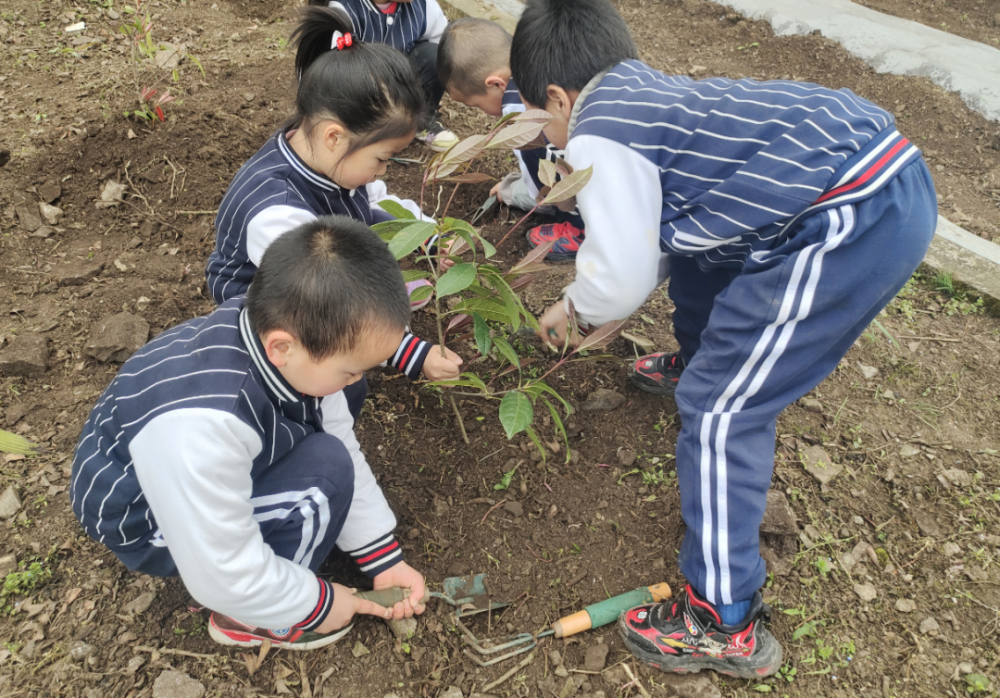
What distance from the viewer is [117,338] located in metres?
2.15

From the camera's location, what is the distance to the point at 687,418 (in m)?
1.52

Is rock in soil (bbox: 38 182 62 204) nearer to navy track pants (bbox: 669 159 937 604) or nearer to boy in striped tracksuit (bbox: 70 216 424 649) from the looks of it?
boy in striped tracksuit (bbox: 70 216 424 649)

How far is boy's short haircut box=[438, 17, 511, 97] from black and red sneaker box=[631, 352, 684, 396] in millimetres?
1360

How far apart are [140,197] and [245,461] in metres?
1.96

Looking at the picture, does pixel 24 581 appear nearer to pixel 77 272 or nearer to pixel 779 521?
pixel 77 272

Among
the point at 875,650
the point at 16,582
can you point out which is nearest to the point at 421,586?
the point at 16,582

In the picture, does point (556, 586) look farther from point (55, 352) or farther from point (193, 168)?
point (193, 168)

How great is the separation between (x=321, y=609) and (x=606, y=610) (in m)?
0.66

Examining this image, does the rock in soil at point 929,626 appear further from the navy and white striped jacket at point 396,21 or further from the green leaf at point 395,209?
the navy and white striped jacket at point 396,21

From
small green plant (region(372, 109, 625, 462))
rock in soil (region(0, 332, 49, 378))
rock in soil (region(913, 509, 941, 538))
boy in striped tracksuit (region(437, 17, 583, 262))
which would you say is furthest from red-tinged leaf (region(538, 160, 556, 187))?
rock in soil (region(0, 332, 49, 378))

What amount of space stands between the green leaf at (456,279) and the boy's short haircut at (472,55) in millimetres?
1577

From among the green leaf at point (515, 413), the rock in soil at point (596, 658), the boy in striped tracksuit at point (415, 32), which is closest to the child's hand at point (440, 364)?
the green leaf at point (515, 413)

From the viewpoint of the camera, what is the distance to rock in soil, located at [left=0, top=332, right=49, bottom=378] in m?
2.08

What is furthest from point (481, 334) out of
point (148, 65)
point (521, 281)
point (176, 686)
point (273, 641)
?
point (148, 65)
